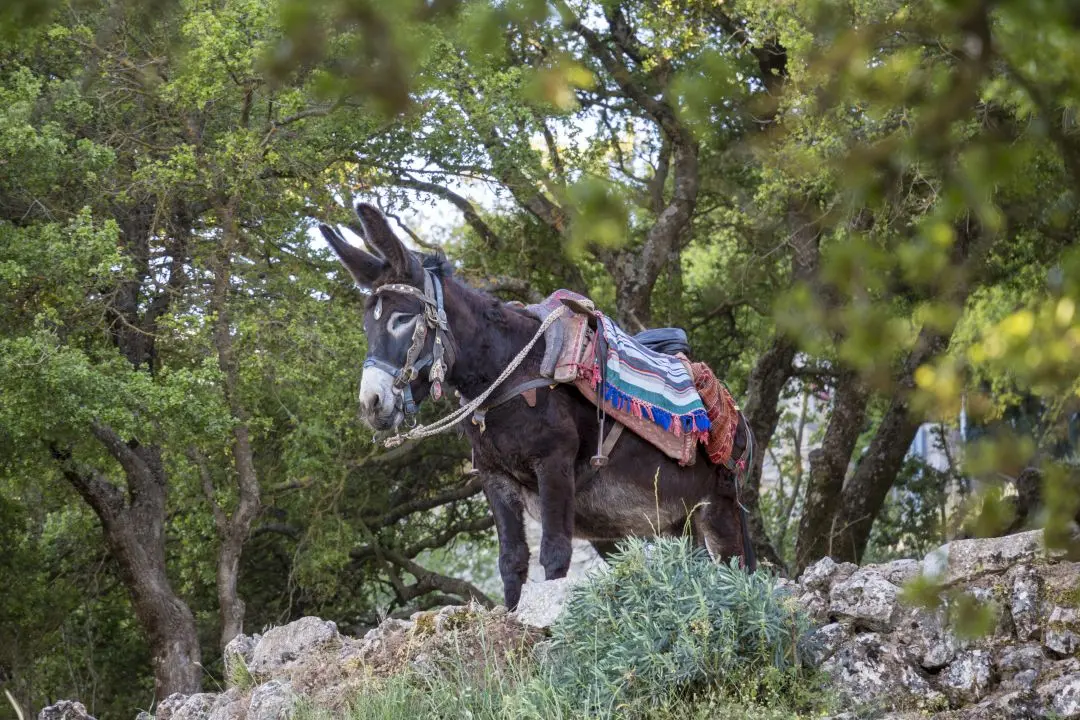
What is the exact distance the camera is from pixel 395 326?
7.14 metres

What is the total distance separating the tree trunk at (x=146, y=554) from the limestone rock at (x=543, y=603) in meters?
6.30

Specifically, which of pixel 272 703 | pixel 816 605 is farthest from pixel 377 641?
pixel 816 605

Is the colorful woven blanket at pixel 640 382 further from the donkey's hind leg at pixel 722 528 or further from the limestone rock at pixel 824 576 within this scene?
the limestone rock at pixel 824 576

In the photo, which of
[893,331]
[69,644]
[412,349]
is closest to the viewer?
[893,331]

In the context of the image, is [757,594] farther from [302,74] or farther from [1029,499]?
[302,74]

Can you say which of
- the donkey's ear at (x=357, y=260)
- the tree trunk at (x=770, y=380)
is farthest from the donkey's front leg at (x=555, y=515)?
the tree trunk at (x=770, y=380)

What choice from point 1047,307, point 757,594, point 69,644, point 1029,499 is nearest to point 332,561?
point 69,644

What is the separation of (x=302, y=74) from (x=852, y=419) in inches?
258

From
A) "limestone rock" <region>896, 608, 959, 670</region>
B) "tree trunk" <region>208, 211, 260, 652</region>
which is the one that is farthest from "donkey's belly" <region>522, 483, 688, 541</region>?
"tree trunk" <region>208, 211, 260, 652</region>

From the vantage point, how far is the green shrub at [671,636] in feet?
20.1

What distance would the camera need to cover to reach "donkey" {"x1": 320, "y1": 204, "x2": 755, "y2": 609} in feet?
23.5

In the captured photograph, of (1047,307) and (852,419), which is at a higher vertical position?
(852,419)

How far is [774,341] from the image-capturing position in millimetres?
15625

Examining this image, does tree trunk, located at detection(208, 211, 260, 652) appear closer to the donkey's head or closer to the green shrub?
the donkey's head
